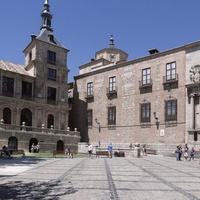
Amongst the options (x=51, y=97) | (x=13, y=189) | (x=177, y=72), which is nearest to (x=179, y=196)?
(x=13, y=189)

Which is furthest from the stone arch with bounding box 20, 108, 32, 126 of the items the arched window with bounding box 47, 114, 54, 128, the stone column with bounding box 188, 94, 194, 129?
the stone column with bounding box 188, 94, 194, 129

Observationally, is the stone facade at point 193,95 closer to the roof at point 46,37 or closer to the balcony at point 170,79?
the balcony at point 170,79

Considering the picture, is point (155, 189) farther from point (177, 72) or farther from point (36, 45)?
point (36, 45)

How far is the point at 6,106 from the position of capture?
39.2 meters

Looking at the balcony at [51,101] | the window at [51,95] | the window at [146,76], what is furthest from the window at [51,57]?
the window at [146,76]

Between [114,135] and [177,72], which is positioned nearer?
[177,72]

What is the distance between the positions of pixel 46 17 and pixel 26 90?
49.6 feet

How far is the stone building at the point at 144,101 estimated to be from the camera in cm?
3394

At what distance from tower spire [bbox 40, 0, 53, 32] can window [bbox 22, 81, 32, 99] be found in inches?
463

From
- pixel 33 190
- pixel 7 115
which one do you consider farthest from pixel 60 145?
pixel 33 190

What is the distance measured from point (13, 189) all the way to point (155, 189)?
4533 mm

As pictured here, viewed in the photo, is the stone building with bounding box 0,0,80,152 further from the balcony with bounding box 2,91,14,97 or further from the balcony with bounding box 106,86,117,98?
the balcony with bounding box 106,86,117,98

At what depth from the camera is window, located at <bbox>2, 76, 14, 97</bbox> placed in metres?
39.5

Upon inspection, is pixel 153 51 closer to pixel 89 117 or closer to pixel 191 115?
pixel 191 115
